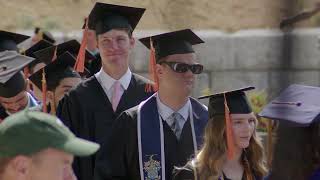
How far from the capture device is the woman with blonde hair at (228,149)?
3.64 metres

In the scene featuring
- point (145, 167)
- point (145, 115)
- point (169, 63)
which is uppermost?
point (169, 63)

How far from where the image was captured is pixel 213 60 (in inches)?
352

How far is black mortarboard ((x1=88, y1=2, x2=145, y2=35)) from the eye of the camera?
473 centimetres

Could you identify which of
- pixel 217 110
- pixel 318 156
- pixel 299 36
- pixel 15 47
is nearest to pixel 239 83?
pixel 15 47

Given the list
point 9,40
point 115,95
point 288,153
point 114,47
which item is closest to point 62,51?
point 9,40

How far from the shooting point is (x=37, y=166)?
90.3 inches

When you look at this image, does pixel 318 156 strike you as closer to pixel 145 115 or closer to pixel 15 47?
pixel 145 115

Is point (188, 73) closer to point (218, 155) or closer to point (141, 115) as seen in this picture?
point (141, 115)

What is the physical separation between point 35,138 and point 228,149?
1546mm

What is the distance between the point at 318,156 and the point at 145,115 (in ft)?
3.84

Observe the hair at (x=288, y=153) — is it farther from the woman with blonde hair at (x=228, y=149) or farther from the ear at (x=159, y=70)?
the ear at (x=159, y=70)

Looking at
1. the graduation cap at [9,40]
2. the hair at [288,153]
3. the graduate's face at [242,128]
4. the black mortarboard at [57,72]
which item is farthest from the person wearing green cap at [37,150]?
the graduation cap at [9,40]

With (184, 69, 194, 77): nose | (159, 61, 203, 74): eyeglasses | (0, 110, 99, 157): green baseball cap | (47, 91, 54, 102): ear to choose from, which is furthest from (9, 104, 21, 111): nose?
(0, 110, 99, 157): green baseball cap

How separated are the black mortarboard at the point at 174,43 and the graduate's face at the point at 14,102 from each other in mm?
1014
